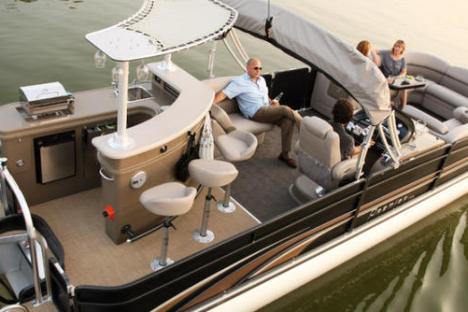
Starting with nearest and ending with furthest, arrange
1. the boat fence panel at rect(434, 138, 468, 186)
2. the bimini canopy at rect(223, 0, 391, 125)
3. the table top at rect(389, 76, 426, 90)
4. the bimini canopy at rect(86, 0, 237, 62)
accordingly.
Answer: the bimini canopy at rect(86, 0, 237, 62)
the bimini canopy at rect(223, 0, 391, 125)
the boat fence panel at rect(434, 138, 468, 186)
the table top at rect(389, 76, 426, 90)

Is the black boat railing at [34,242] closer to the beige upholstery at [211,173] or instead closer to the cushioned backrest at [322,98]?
the beige upholstery at [211,173]

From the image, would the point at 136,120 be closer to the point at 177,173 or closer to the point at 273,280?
the point at 177,173

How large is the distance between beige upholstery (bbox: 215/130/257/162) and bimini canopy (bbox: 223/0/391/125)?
1013 mm

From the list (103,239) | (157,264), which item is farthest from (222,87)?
(157,264)

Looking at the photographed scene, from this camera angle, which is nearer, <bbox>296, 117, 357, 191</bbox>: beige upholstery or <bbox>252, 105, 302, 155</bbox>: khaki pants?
<bbox>296, 117, 357, 191</bbox>: beige upholstery

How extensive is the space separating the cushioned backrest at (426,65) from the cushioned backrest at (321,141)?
4.59 m

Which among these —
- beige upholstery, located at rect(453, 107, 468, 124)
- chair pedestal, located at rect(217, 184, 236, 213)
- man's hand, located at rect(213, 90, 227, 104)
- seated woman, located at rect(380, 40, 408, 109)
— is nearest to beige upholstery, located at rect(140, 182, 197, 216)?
chair pedestal, located at rect(217, 184, 236, 213)

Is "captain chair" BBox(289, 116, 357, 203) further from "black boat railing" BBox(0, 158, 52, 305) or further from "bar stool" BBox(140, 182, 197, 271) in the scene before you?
"black boat railing" BBox(0, 158, 52, 305)

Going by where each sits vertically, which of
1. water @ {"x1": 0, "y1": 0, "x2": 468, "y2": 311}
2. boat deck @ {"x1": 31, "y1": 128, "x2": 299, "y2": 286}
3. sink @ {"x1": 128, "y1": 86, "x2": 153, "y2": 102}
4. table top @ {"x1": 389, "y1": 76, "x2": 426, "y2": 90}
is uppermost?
sink @ {"x1": 128, "y1": 86, "x2": 153, "y2": 102}

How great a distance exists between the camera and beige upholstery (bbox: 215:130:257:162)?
471 cm

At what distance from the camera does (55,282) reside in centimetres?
366

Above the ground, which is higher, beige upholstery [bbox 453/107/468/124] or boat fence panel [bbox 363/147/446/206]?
beige upholstery [bbox 453/107/468/124]

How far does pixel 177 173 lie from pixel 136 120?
32.0 inches

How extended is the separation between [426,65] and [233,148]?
552cm
